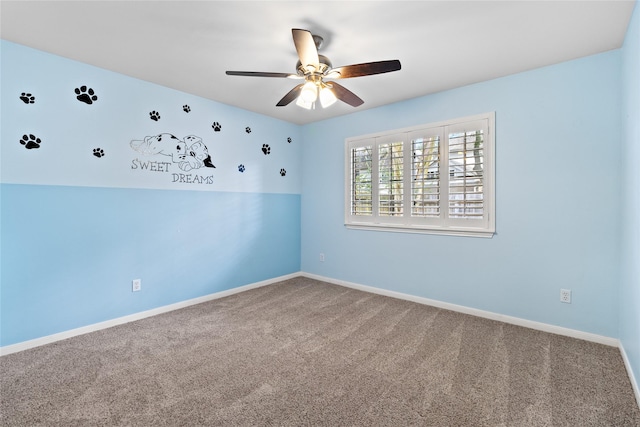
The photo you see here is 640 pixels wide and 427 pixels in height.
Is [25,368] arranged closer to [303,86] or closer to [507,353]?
[303,86]

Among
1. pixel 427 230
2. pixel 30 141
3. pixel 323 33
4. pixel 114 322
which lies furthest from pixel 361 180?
pixel 30 141

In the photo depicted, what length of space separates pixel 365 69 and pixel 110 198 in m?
2.63

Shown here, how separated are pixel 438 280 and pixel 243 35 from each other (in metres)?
3.09

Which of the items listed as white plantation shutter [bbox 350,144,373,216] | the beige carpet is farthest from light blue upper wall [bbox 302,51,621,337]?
white plantation shutter [bbox 350,144,373,216]

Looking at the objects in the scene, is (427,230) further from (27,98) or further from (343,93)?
(27,98)

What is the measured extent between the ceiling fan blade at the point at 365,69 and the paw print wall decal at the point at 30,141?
2470mm

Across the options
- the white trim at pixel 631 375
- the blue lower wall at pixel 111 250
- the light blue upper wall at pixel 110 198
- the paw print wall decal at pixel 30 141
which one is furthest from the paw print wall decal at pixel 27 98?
the white trim at pixel 631 375

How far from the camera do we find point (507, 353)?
2355 millimetres

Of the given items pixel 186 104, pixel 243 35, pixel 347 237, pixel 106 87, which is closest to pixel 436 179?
pixel 347 237

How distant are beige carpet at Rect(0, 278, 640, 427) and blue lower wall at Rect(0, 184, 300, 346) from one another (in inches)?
10.6

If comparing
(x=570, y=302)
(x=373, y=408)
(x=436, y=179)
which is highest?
(x=436, y=179)

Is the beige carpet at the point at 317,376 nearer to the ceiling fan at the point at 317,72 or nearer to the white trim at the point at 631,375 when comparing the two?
the white trim at the point at 631,375

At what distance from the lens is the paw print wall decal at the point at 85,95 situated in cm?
268

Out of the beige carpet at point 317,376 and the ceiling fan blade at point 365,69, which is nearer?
the beige carpet at point 317,376
